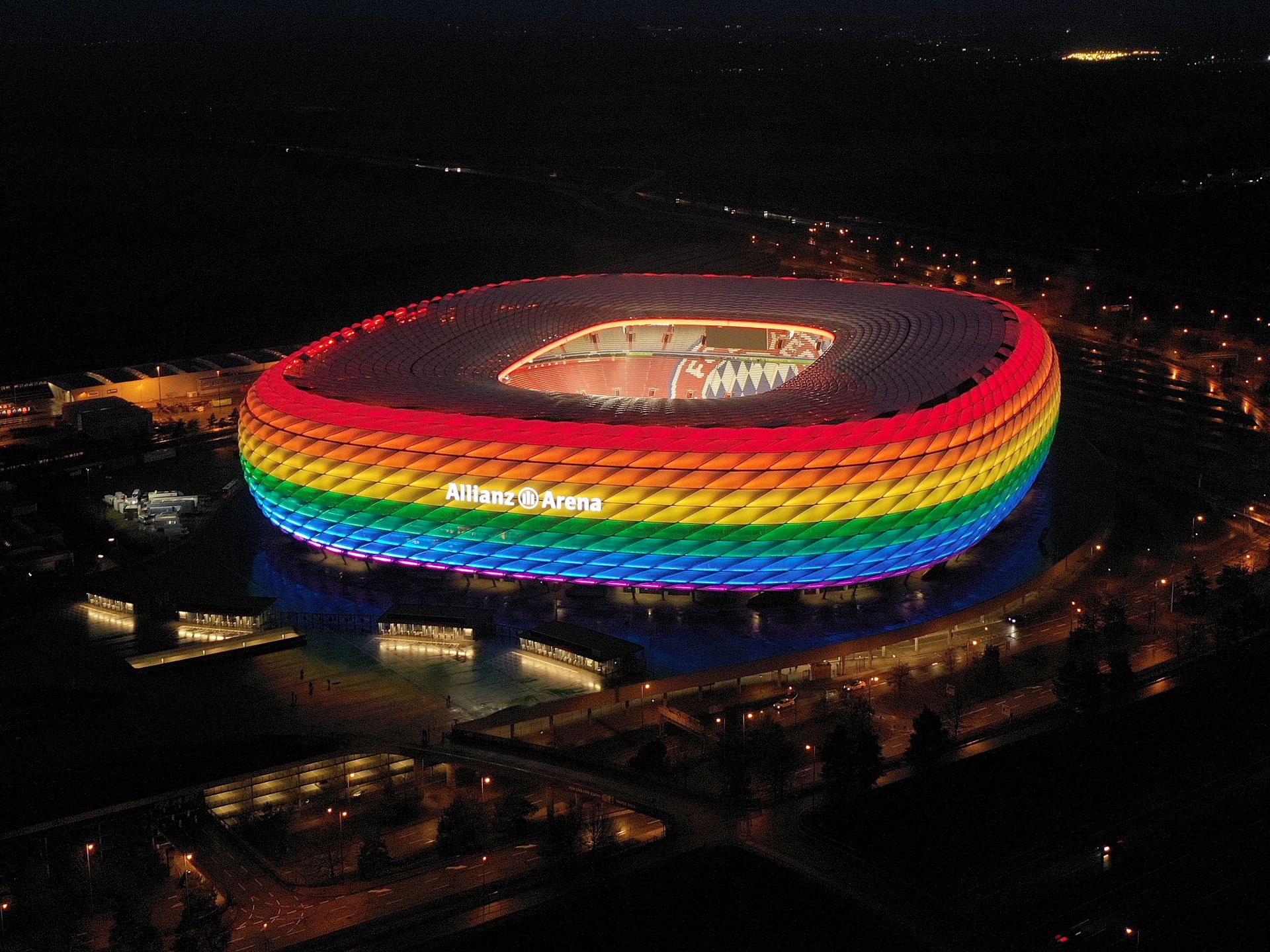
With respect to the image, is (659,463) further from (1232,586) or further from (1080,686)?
(1232,586)

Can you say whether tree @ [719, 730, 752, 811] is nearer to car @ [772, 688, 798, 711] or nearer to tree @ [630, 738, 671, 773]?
tree @ [630, 738, 671, 773]

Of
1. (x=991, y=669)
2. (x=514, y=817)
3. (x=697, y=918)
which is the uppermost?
(x=991, y=669)

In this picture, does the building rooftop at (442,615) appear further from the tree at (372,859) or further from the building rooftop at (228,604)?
the tree at (372,859)

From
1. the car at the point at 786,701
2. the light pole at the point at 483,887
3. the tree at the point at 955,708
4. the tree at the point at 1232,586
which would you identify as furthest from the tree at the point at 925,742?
the tree at the point at 1232,586

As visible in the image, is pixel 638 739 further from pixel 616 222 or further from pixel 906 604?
pixel 616 222

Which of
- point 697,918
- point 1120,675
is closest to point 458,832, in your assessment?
point 697,918

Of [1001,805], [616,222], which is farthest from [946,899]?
[616,222]
